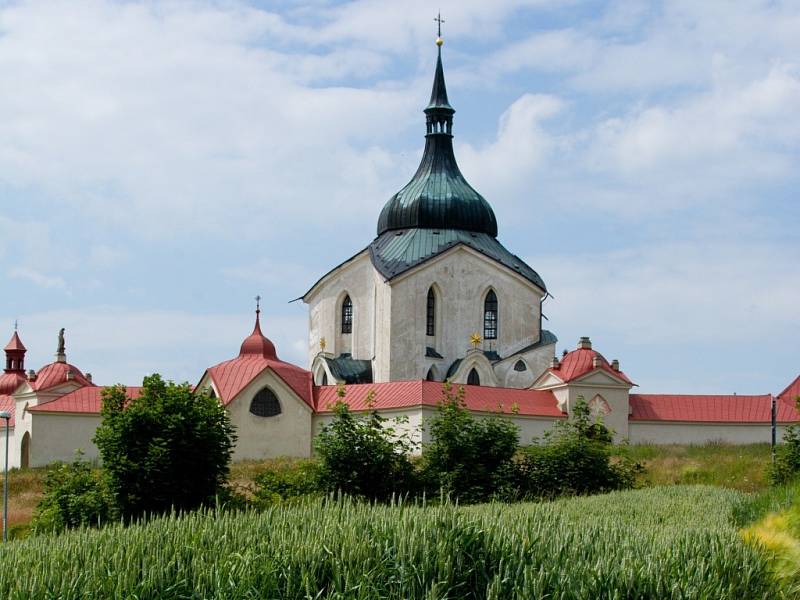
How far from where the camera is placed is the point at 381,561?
487 inches

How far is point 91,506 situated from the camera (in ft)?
83.3

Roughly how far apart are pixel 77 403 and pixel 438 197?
18.7 metres

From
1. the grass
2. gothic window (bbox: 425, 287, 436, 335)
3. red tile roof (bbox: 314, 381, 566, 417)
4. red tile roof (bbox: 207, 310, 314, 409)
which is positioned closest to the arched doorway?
red tile roof (bbox: 207, 310, 314, 409)

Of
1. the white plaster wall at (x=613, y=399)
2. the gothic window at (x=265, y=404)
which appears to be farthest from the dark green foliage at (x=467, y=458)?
the white plaster wall at (x=613, y=399)

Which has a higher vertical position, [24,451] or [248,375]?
[248,375]

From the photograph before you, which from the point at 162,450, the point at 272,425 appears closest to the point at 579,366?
the point at 272,425

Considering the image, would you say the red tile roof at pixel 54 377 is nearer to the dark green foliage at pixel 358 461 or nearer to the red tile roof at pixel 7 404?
the red tile roof at pixel 7 404

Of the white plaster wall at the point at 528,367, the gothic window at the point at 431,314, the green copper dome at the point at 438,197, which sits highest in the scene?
the green copper dome at the point at 438,197

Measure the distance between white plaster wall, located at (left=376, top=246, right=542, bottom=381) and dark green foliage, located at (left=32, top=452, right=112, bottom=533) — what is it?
24481mm

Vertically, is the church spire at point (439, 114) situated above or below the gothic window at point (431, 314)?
above

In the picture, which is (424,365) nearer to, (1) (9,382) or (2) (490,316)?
(2) (490,316)

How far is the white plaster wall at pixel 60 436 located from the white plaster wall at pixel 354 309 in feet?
43.4

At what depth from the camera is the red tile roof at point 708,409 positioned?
145ft

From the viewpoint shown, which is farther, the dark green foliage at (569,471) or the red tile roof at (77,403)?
the red tile roof at (77,403)
